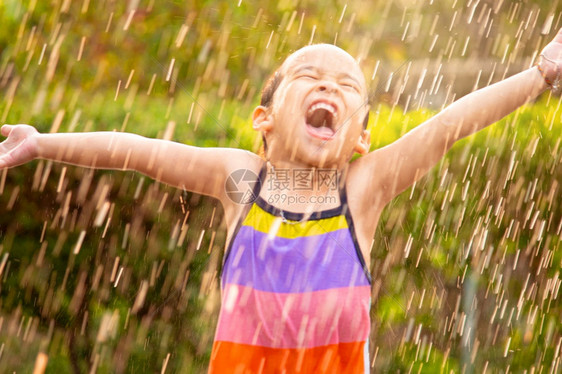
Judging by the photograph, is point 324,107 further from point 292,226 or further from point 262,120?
point 292,226

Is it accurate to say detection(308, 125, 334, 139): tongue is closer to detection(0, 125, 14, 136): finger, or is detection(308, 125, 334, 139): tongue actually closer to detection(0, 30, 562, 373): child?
detection(0, 30, 562, 373): child

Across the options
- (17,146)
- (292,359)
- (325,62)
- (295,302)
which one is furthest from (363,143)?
(17,146)

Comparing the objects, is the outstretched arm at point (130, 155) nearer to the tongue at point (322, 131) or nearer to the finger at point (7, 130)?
the finger at point (7, 130)

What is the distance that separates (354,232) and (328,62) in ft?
1.78

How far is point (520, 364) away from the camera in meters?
3.05

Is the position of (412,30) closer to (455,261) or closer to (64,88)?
(455,261)

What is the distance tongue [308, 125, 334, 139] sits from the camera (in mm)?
2023

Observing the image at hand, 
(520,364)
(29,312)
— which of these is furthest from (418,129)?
(29,312)

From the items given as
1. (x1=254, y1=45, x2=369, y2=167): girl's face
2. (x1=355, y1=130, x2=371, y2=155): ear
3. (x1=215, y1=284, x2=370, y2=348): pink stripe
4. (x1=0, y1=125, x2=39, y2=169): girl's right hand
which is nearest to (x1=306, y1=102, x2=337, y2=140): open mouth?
(x1=254, y1=45, x2=369, y2=167): girl's face

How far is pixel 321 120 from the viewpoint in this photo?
208 cm

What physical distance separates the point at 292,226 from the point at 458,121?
590 millimetres

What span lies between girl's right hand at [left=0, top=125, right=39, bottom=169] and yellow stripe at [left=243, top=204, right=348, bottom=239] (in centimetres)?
68

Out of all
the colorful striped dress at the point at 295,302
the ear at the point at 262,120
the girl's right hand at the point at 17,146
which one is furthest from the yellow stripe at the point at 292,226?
the girl's right hand at the point at 17,146

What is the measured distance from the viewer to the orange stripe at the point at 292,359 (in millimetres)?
1916
